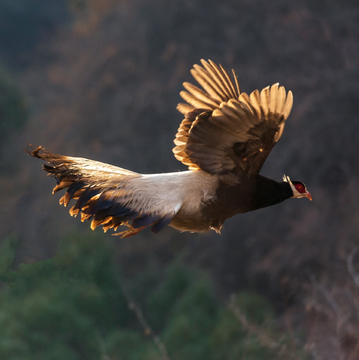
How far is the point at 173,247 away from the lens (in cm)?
493

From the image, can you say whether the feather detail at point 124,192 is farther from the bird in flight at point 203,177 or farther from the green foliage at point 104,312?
the green foliage at point 104,312

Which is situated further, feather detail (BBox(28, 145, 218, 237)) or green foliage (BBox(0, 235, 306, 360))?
green foliage (BBox(0, 235, 306, 360))

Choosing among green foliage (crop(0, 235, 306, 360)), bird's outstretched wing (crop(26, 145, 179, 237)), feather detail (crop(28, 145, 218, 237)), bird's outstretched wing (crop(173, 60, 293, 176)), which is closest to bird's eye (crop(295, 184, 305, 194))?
bird's outstretched wing (crop(173, 60, 293, 176))

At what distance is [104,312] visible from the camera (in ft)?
15.0

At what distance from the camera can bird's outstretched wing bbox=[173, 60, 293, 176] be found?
5.10ft

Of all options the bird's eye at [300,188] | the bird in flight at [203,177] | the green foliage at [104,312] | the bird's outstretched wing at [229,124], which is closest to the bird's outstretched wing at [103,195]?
the bird in flight at [203,177]

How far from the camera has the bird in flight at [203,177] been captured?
5.24 ft

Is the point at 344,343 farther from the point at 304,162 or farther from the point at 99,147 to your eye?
the point at 99,147

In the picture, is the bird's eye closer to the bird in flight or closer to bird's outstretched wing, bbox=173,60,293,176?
the bird in flight

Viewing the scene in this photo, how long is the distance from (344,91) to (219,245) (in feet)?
6.70

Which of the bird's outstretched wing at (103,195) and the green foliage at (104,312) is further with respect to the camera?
the green foliage at (104,312)

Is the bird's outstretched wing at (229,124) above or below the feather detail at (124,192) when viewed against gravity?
above

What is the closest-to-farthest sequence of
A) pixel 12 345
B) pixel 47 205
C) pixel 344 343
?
pixel 12 345
pixel 344 343
pixel 47 205

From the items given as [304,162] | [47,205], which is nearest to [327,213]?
[304,162]
